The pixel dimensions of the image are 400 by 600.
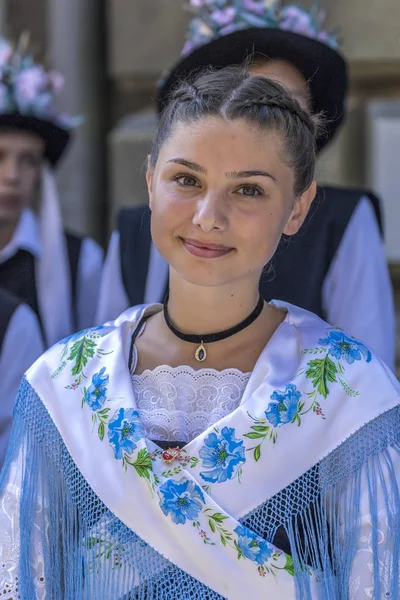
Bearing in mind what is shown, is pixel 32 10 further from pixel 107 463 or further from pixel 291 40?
pixel 107 463

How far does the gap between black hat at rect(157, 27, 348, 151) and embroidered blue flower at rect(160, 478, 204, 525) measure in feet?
3.84

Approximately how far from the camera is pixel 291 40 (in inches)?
98.8

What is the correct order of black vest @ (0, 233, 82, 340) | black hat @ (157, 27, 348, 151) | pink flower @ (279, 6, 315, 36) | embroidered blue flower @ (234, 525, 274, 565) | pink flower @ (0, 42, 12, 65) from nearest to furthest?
embroidered blue flower @ (234, 525, 274, 565)
black hat @ (157, 27, 348, 151)
pink flower @ (279, 6, 315, 36)
black vest @ (0, 233, 82, 340)
pink flower @ (0, 42, 12, 65)

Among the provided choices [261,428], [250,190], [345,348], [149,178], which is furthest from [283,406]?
[149,178]

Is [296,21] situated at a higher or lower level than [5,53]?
higher

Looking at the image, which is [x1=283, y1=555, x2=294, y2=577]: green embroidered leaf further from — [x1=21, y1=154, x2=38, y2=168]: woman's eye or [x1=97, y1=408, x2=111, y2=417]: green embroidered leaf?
[x1=21, y1=154, x2=38, y2=168]: woman's eye

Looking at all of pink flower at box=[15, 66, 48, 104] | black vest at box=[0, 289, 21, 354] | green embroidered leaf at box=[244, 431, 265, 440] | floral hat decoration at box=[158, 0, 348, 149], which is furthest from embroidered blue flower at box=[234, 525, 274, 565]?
pink flower at box=[15, 66, 48, 104]

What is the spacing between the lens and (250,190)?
167cm

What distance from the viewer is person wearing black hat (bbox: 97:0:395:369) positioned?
2.52 m

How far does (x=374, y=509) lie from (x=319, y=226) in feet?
4.00

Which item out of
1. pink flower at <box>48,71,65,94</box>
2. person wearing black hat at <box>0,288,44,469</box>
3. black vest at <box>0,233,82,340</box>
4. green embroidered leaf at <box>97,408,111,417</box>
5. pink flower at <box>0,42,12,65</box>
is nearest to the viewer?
green embroidered leaf at <box>97,408,111,417</box>

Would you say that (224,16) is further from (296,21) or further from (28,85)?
(28,85)

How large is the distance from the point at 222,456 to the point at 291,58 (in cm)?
128

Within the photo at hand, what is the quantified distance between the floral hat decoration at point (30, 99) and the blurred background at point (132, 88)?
0.76 feet
